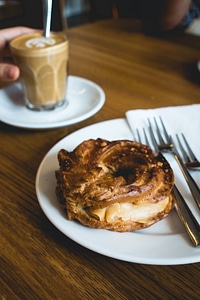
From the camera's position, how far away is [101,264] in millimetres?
396

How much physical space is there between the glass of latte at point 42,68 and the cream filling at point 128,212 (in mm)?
435

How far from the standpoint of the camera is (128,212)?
1.33 ft

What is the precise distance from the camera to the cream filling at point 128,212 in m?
0.40

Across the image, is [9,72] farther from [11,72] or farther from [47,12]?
[47,12]

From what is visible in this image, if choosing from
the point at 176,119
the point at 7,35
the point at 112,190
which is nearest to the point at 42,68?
the point at 7,35

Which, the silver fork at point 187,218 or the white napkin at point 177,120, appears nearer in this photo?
the silver fork at point 187,218

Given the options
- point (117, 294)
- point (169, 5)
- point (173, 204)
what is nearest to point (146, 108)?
point (173, 204)

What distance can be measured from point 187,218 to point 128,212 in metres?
0.08

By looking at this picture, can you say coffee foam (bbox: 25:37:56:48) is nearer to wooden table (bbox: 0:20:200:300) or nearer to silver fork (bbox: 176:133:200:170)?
wooden table (bbox: 0:20:200:300)

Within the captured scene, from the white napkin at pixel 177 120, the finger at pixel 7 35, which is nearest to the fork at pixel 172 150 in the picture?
the white napkin at pixel 177 120

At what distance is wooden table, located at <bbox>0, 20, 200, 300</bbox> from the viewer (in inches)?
14.5

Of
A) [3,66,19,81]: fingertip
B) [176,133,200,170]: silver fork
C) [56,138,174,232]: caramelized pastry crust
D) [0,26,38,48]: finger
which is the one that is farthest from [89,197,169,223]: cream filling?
[0,26,38,48]: finger

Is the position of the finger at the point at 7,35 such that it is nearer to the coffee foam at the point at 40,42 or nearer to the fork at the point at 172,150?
the coffee foam at the point at 40,42

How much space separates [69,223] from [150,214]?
10 cm
